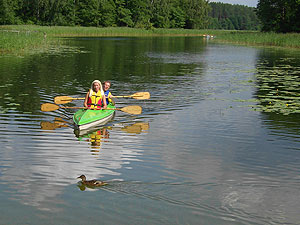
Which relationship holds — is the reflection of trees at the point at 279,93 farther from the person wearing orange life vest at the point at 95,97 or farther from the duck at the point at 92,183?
the duck at the point at 92,183

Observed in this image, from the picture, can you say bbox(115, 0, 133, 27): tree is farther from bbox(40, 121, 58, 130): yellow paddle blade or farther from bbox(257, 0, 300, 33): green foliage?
bbox(40, 121, 58, 130): yellow paddle blade

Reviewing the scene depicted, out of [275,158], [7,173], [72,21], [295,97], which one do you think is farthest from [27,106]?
A: [72,21]

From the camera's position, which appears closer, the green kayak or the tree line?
the green kayak

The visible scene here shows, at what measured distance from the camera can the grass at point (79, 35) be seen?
1395 inches

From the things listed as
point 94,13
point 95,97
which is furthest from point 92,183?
point 94,13

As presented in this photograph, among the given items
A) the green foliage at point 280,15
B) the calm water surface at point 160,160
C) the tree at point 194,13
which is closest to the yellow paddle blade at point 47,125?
the calm water surface at point 160,160

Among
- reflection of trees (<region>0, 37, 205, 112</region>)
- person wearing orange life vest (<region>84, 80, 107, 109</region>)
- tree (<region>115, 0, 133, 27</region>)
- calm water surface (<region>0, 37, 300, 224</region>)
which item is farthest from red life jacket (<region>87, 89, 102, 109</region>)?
tree (<region>115, 0, 133, 27</region>)

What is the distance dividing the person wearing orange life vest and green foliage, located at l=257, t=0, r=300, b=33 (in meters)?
50.8

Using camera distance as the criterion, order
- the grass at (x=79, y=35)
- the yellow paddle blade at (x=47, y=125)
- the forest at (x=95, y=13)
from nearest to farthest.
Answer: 1. the yellow paddle blade at (x=47, y=125)
2. the grass at (x=79, y=35)
3. the forest at (x=95, y=13)

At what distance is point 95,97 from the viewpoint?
12.0m

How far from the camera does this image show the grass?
116 ft

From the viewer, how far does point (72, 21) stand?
92.9 m

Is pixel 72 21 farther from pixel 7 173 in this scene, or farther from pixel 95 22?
pixel 7 173

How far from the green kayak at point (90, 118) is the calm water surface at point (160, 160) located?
218mm
